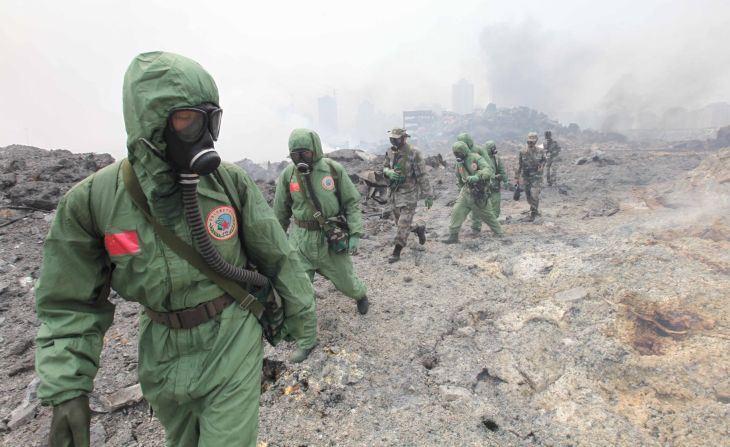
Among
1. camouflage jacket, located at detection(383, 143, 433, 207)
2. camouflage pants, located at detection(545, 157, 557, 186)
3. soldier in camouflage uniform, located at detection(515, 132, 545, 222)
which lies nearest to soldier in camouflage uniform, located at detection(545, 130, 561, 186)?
camouflage pants, located at detection(545, 157, 557, 186)

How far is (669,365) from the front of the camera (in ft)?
10.2

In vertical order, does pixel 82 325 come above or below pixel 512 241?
above

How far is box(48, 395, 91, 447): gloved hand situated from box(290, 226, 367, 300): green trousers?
2684 mm

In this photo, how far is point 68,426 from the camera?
4.44 ft

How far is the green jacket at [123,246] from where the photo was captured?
1.36 metres

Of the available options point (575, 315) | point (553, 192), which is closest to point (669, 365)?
point (575, 315)

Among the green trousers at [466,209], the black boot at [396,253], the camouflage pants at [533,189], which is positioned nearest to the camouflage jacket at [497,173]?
the green trousers at [466,209]

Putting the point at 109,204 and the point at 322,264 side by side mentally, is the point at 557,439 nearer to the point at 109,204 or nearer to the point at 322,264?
the point at 322,264

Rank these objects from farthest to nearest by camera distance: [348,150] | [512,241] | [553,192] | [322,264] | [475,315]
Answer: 1. [348,150]
2. [553,192]
3. [512,241]
4. [475,315]
5. [322,264]

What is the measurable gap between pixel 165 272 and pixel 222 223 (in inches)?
11.2

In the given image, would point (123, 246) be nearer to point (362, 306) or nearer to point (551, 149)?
point (362, 306)

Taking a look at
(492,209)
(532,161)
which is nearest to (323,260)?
(492,209)

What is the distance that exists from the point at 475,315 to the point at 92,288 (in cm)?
371

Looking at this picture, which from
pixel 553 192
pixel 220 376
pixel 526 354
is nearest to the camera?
pixel 220 376
